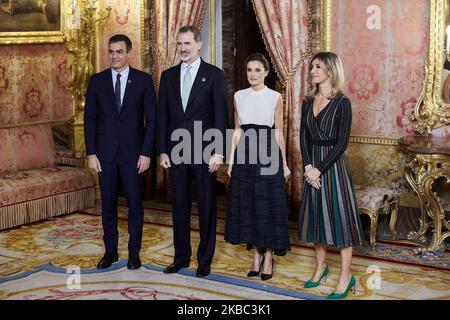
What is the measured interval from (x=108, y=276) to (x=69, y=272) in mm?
349

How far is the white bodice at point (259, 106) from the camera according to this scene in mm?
5328

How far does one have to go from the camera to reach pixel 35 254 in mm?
6340

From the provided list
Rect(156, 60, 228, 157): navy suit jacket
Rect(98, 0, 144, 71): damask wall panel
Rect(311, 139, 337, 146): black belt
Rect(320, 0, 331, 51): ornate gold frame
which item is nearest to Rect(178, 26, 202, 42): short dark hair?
Rect(156, 60, 228, 157): navy suit jacket

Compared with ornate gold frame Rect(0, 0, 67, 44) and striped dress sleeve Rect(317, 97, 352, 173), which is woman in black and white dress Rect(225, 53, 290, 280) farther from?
ornate gold frame Rect(0, 0, 67, 44)

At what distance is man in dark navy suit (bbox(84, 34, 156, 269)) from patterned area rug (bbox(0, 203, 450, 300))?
1.45 ft

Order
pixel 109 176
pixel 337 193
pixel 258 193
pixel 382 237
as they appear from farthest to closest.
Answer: pixel 382 237
pixel 109 176
pixel 258 193
pixel 337 193

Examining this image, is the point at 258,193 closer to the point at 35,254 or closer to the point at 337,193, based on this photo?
the point at 337,193

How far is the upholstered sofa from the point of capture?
737 cm

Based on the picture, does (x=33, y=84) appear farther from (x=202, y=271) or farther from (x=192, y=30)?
(x=202, y=271)

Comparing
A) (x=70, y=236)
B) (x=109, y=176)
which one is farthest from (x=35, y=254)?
(x=109, y=176)

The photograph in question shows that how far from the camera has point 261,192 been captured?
17.6 ft

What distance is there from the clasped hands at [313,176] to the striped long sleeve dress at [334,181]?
3 cm

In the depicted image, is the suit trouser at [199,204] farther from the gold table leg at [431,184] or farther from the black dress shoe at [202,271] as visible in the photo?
the gold table leg at [431,184]

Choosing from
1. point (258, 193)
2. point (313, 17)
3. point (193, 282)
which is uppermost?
point (313, 17)
